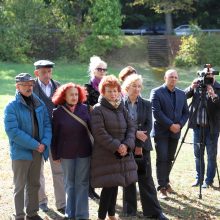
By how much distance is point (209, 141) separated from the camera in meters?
8.45

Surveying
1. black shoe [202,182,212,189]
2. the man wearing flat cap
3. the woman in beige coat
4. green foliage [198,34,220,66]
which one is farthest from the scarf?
green foliage [198,34,220,66]

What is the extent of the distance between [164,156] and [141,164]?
3.71 feet

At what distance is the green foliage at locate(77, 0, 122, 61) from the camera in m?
34.5

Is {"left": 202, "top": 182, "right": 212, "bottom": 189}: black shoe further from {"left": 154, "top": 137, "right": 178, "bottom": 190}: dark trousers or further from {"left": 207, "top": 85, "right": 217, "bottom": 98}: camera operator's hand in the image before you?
{"left": 207, "top": 85, "right": 217, "bottom": 98}: camera operator's hand

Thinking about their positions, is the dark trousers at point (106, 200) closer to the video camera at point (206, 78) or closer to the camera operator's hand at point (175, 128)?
the camera operator's hand at point (175, 128)

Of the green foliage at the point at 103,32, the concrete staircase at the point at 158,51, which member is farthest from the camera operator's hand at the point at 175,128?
the green foliage at the point at 103,32

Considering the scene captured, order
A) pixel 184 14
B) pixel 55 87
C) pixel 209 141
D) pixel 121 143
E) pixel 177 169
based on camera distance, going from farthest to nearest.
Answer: pixel 184 14 < pixel 177 169 < pixel 209 141 < pixel 55 87 < pixel 121 143

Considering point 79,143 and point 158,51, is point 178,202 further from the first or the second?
point 158,51

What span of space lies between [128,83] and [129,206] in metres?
1.53

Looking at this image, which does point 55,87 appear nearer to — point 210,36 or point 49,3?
point 210,36

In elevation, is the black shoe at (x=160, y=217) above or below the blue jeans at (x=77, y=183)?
below

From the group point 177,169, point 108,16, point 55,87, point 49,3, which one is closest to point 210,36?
point 108,16

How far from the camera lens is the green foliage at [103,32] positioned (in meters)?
34.5

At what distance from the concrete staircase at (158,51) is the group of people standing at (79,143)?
88.5 feet
